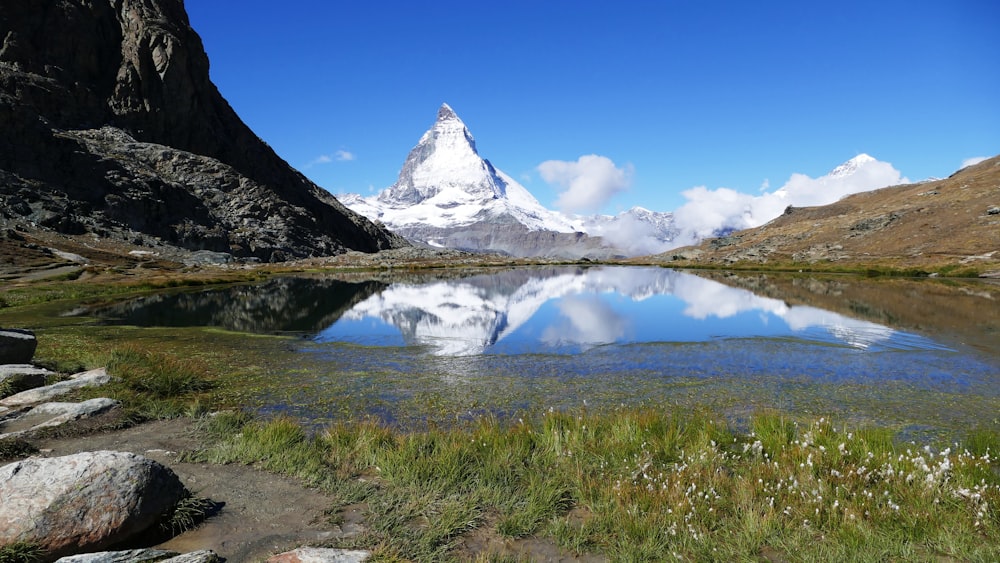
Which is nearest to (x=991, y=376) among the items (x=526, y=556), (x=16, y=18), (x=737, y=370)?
(x=737, y=370)

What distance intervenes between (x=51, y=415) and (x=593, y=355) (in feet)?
68.5

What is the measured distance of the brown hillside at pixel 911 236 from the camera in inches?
4158

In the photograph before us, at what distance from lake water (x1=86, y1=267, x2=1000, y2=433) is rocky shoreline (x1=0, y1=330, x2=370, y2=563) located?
5.69m

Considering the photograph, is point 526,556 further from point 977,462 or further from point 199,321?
point 199,321

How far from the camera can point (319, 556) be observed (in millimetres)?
7020

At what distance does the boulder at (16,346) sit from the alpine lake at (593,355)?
23.0 feet

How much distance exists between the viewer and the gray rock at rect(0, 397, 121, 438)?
12.4 m

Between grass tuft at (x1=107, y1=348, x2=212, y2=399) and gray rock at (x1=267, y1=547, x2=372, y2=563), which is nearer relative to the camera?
gray rock at (x1=267, y1=547, x2=372, y2=563)

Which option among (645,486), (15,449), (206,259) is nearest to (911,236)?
(645,486)

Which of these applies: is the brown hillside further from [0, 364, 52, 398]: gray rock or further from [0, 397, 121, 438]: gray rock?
[0, 364, 52, 398]: gray rock

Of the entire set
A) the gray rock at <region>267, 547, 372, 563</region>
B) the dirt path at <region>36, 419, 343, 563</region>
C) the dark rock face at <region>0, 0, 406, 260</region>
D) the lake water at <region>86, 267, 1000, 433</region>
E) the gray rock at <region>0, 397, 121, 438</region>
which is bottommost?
the lake water at <region>86, 267, 1000, 433</region>

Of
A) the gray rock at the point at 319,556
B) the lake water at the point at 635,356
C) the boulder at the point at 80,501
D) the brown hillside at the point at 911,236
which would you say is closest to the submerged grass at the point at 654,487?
the gray rock at the point at 319,556

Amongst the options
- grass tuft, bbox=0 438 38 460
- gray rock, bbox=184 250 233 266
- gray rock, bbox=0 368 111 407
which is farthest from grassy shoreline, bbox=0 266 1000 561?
gray rock, bbox=184 250 233 266

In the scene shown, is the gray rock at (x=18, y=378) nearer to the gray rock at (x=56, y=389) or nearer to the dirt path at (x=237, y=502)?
the gray rock at (x=56, y=389)
